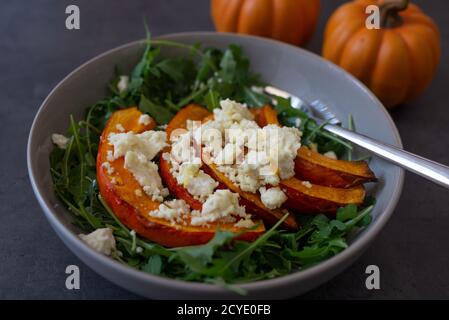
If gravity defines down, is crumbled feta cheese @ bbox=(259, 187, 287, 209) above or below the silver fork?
below

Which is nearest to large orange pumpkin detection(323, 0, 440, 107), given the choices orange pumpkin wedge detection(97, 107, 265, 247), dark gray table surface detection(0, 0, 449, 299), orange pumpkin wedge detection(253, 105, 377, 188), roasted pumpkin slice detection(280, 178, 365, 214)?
dark gray table surface detection(0, 0, 449, 299)

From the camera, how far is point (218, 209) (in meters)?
1.52

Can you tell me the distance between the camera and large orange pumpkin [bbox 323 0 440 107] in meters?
2.21

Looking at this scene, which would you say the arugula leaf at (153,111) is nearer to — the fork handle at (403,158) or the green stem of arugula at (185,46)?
the green stem of arugula at (185,46)

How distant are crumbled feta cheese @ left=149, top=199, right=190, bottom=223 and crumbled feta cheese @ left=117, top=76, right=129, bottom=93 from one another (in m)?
0.67

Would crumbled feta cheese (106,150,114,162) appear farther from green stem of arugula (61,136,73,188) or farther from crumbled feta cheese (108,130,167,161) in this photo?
green stem of arugula (61,136,73,188)

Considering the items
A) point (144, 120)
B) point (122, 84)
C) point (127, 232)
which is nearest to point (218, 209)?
point (127, 232)

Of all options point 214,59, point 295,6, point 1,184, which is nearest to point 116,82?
point 214,59

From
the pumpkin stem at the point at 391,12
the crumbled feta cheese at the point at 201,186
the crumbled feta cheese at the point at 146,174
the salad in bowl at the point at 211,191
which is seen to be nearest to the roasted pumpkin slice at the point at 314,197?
the salad in bowl at the point at 211,191

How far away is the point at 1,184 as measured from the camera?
77.0 inches

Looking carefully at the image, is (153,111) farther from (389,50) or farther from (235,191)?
(389,50)

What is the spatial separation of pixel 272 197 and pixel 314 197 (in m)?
0.15
